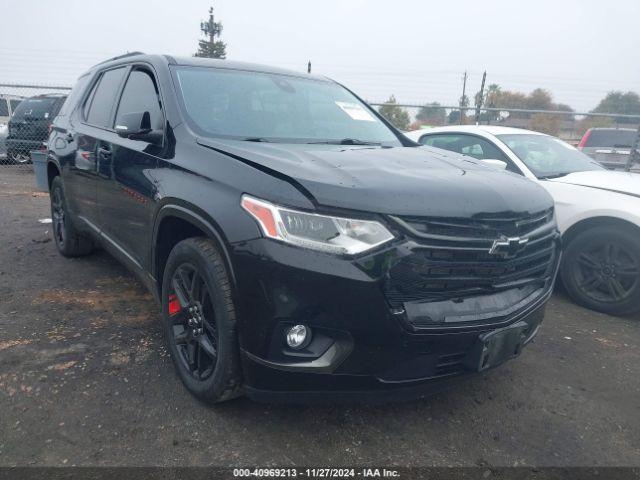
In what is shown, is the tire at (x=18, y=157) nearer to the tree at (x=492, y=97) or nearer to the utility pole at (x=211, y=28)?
the tree at (x=492, y=97)

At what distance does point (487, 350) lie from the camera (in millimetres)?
2154

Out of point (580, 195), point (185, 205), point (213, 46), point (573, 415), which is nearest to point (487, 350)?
point (573, 415)

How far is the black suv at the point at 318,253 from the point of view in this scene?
1964 mm

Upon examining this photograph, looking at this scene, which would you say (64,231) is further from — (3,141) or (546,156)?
(3,141)

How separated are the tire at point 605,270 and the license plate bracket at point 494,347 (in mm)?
2191

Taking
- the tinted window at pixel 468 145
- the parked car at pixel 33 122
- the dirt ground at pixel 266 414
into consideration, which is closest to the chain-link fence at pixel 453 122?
the parked car at pixel 33 122

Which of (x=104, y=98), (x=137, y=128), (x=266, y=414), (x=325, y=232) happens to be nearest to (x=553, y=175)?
(x=325, y=232)

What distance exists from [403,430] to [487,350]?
0.60 m

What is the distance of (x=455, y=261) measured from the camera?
2.08 metres

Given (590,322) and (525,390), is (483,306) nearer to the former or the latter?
(525,390)

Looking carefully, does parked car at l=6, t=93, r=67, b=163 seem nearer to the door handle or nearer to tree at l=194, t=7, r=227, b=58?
the door handle

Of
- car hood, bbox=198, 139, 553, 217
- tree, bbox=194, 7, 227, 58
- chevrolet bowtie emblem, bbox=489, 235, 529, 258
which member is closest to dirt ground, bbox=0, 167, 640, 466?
chevrolet bowtie emblem, bbox=489, 235, 529, 258

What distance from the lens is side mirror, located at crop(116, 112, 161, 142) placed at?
278 centimetres

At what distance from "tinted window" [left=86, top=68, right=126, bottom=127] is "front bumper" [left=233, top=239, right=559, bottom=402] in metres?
2.34
